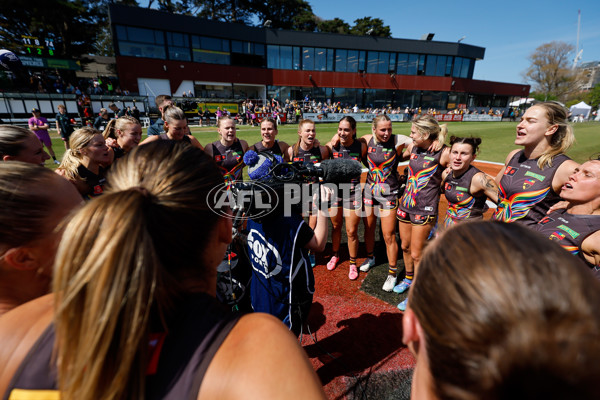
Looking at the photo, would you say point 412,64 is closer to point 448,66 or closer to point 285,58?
point 448,66

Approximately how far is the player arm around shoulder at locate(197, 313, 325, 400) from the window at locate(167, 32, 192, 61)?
36.1 meters

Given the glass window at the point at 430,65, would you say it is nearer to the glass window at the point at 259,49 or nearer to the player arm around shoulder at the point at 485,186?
the glass window at the point at 259,49

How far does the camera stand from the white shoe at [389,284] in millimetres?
3580

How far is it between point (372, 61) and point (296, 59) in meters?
10.4

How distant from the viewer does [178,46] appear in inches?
1184

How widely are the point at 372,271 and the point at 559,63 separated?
64717mm

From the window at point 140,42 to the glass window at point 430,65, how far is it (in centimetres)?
3378

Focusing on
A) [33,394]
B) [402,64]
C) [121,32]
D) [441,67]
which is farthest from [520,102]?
[33,394]

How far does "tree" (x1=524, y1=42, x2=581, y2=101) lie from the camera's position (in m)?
45.9

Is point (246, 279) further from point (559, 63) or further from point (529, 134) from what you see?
point (559, 63)

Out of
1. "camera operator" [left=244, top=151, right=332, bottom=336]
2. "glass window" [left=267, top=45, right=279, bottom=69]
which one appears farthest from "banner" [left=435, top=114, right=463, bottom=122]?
"camera operator" [left=244, top=151, right=332, bottom=336]

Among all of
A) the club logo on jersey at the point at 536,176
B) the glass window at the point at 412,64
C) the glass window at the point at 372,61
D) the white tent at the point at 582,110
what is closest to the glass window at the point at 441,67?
the glass window at the point at 412,64

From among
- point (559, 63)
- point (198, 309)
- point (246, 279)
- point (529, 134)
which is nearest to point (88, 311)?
point (198, 309)

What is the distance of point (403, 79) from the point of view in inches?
1490
